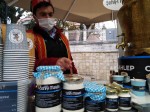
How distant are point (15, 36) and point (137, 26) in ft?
1.99

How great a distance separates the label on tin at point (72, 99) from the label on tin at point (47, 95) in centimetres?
3

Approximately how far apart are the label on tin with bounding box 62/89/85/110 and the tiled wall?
427cm

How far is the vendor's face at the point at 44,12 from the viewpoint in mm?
1336

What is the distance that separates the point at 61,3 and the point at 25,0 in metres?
0.55

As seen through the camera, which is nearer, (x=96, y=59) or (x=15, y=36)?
(x=15, y=36)

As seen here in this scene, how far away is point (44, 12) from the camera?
4.48ft

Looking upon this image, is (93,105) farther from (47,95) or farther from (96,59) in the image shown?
(96,59)

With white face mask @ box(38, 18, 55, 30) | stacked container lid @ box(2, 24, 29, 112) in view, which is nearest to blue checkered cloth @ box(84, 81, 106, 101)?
stacked container lid @ box(2, 24, 29, 112)

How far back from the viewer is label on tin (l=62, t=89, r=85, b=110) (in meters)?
0.53

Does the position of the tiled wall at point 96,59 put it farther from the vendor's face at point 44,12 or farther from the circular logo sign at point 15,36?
the circular logo sign at point 15,36

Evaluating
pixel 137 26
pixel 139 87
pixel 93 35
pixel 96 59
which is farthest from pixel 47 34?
pixel 93 35

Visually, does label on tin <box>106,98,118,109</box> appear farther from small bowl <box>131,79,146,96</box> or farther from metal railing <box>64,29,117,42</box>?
metal railing <box>64,29,117,42</box>

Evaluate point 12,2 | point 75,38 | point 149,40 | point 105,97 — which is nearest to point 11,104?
point 105,97

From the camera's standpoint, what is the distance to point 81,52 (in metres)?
5.42
